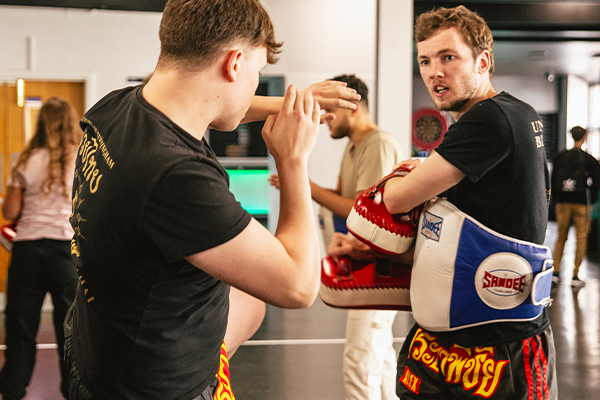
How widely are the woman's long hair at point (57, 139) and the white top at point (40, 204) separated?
29mm

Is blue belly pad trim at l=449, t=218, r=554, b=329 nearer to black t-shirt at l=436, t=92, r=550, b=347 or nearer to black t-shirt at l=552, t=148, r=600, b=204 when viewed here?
black t-shirt at l=436, t=92, r=550, b=347

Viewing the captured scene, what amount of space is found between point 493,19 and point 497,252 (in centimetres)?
583

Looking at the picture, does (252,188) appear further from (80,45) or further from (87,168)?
(87,168)

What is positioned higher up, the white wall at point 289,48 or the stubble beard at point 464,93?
the white wall at point 289,48

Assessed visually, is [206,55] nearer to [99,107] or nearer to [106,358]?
[99,107]

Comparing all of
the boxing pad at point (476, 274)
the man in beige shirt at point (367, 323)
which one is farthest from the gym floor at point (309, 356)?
the boxing pad at point (476, 274)

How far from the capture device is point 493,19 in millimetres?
6309

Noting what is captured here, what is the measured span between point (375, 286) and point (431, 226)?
0.95 feet

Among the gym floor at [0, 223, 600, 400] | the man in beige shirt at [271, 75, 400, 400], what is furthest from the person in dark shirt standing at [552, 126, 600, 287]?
the man in beige shirt at [271, 75, 400, 400]

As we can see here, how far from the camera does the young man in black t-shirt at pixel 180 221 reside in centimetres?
81

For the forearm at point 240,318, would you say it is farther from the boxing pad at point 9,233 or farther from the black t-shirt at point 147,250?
the boxing pad at point 9,233

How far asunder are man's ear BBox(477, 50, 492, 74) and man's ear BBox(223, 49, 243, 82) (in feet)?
2.93

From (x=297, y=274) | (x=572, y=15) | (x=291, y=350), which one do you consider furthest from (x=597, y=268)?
(x=297, y=274)

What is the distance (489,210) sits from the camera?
1.33m
